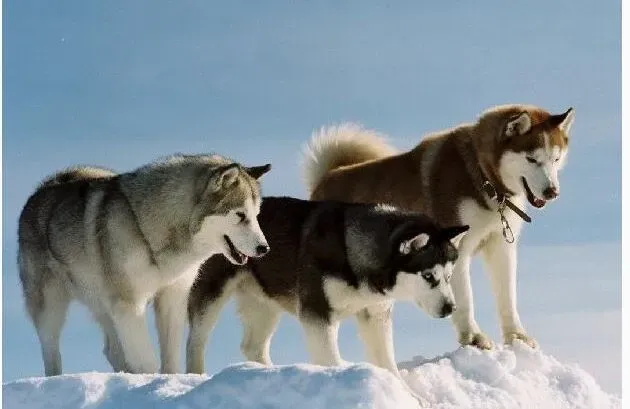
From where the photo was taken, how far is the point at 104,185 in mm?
10398

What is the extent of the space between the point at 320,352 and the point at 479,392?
5.44 ft

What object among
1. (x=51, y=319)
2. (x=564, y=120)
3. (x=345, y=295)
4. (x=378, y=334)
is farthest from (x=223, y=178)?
(x=564, y=120)

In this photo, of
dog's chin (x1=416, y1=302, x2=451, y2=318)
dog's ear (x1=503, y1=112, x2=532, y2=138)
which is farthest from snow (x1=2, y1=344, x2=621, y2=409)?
dog's ear (x1=503, y1=112, x2=532, y2=138)

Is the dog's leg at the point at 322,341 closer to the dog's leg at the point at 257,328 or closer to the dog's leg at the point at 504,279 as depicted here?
the dog's leg at the point at 257,328

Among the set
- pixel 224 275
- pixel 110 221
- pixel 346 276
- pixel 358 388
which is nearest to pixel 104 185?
pixel 110 221

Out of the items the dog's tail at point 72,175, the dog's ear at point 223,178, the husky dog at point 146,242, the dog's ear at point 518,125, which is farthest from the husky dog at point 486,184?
the dog's tail at point 72,175

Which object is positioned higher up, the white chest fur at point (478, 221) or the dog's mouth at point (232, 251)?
the dog's mouth at point (232, 251)

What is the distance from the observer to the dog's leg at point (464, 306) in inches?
437

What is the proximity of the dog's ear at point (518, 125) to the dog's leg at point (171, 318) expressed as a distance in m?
3.67

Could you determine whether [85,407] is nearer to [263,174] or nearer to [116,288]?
[116,288]

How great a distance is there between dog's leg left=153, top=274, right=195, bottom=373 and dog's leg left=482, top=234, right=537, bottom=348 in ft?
11.4

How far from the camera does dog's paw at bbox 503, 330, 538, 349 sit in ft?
37.7

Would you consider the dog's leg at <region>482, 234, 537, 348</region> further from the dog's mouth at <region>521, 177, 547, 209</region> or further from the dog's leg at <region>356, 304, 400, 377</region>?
the dog's leg at <region>356, 304, 400, 377</region>

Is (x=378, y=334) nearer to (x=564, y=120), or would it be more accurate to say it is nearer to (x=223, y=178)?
(x=223, y=178)
